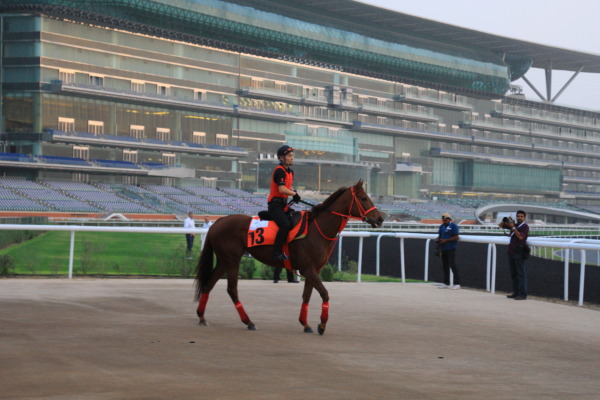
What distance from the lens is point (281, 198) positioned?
32.0 ft

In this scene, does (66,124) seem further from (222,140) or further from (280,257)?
(280,257)

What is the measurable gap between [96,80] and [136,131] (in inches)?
201

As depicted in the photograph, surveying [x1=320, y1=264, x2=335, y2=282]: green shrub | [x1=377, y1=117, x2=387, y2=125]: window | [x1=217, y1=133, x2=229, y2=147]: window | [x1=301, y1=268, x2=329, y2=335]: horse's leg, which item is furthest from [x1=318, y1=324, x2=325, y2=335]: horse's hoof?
[x1=377, y1=117, x2=387, y2=125]: window

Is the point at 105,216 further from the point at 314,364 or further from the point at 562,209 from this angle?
the point at 562,209

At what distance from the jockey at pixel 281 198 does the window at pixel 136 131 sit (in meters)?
53.4

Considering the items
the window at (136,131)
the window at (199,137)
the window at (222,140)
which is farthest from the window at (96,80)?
the window at (222,140)

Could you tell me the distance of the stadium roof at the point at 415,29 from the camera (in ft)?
246

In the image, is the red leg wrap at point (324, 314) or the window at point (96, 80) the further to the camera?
the window at point (96, 80)

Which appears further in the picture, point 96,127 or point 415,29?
point 415,29

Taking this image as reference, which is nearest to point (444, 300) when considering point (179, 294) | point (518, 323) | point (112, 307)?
point (518, 323)

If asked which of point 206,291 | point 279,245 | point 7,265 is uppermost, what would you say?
point 279,245

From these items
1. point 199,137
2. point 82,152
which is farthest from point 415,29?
point 82,152

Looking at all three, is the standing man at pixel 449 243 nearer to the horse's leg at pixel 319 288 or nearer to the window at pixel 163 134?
the horse's leg at pixel 319 288

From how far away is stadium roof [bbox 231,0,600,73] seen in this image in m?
75.1
